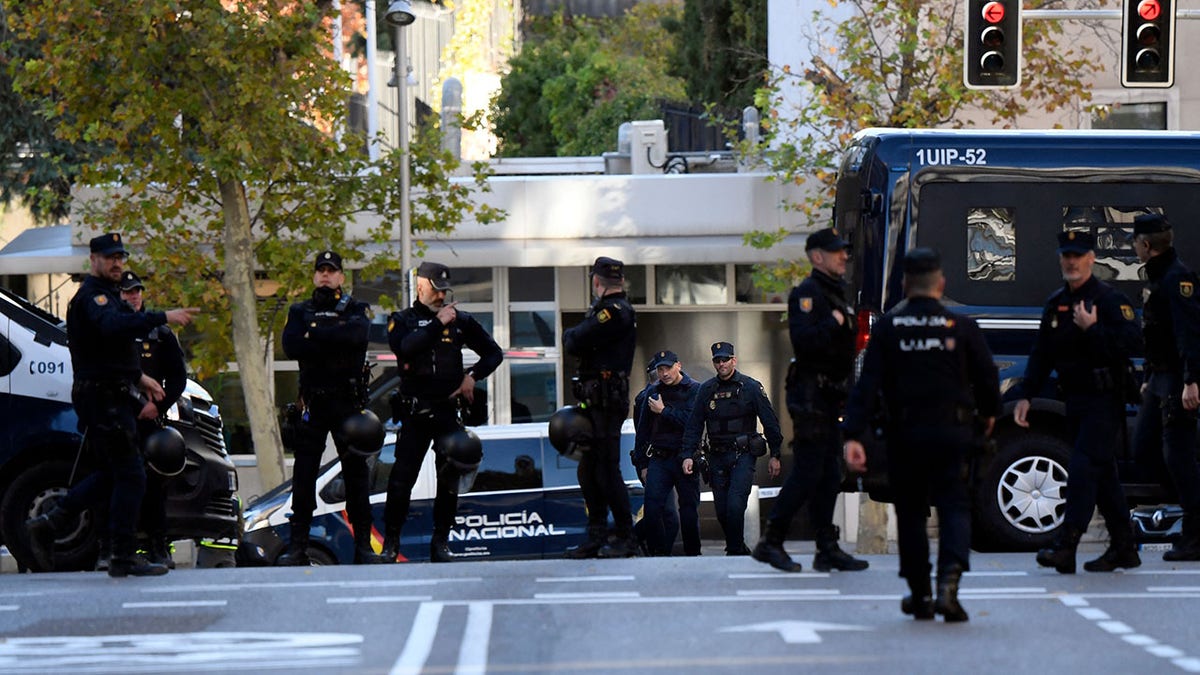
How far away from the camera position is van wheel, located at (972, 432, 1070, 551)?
12.8 metres

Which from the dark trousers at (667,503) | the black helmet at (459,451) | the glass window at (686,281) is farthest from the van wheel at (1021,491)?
the glass window at (686,281)

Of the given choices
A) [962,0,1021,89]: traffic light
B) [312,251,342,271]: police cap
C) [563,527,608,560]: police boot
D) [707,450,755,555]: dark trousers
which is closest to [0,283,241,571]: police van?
[312,251,342,271]: police cap

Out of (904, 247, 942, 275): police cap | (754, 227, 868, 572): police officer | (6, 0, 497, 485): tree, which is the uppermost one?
(6, 0, 497, 485): tree

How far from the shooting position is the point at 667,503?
50.5ft

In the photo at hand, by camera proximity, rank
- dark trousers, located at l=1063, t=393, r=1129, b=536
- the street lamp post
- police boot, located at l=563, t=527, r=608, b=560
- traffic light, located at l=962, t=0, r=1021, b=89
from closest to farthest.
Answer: dark trousers, located at l=1063, t=393, r=1129, b=536, police boot, located at l=563, t=527, r=608, b=560, traffic light, located at l=962, t=0, r=1021, b=89, the street lamp post

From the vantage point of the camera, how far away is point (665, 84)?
1992 inches

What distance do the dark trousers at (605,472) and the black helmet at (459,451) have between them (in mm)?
655

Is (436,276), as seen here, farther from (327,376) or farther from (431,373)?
(327,376)

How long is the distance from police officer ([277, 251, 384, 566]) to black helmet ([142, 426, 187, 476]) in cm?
84

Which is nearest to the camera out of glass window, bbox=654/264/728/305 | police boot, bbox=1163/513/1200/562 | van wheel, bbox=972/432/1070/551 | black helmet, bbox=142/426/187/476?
A: police boot, bbox=1163/513/1200/562

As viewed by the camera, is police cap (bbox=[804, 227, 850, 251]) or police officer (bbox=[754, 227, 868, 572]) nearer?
police officer (bbox=[754, 227, 868, 572])

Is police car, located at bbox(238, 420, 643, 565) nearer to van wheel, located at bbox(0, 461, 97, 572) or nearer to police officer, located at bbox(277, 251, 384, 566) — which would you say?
van wheel, located at bbox(0, 461, 97, 572)

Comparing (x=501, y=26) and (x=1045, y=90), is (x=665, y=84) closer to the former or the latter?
(x=501, y=26)

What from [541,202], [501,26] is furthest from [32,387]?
[501,26]
